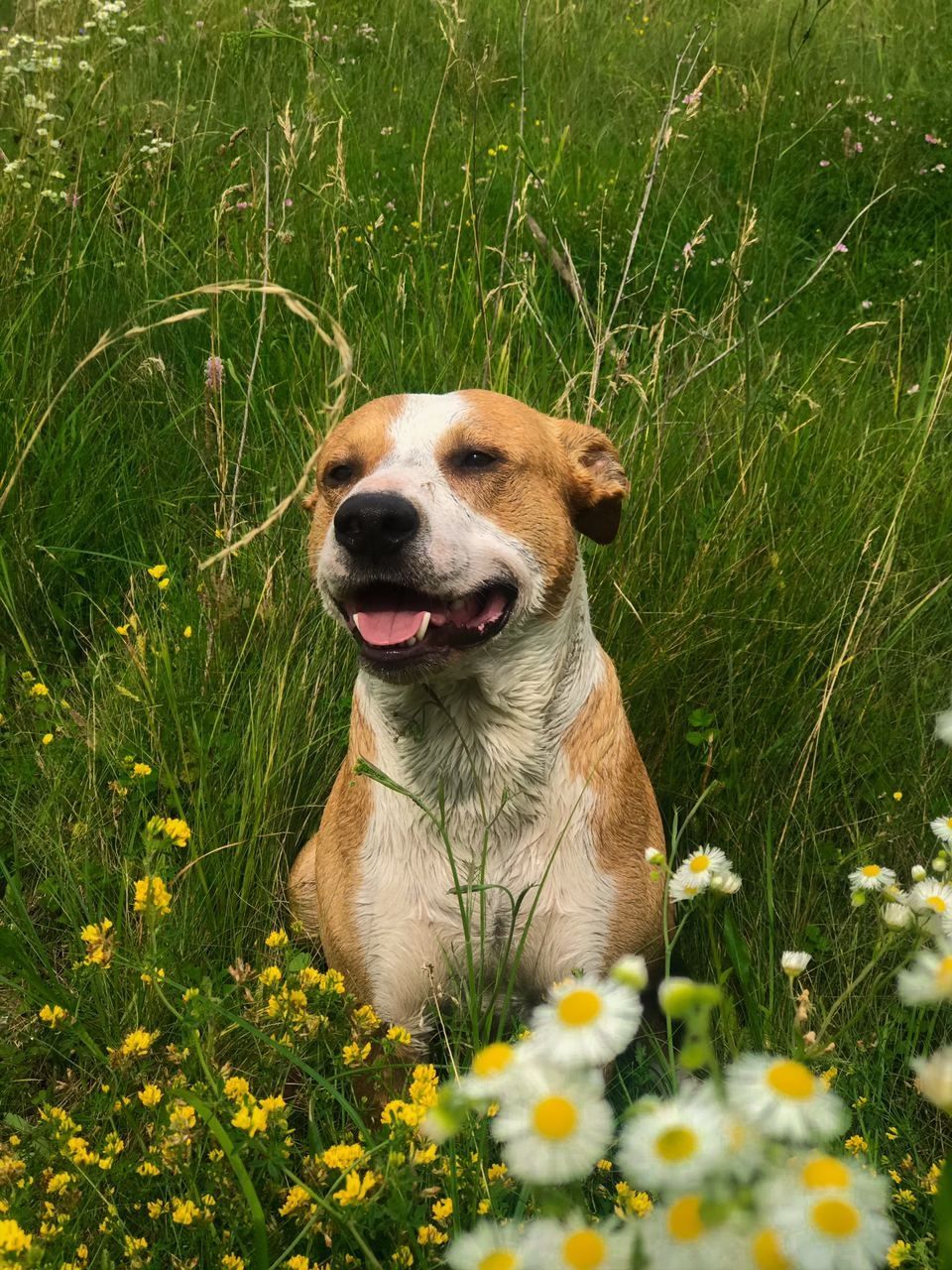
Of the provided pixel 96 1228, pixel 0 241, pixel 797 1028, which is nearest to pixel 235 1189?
pixel 96 1228

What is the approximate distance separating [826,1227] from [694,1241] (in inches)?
2.7

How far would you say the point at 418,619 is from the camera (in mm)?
Result: 2283

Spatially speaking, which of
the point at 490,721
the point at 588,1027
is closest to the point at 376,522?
the point at 490,721

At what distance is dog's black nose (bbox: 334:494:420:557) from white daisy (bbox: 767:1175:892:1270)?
1.69m

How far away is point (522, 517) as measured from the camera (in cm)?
249

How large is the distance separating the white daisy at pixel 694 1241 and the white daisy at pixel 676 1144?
0.05 ft

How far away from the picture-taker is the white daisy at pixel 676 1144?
1.93 ft

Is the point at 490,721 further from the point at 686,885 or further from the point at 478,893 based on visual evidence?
the point at 686,885

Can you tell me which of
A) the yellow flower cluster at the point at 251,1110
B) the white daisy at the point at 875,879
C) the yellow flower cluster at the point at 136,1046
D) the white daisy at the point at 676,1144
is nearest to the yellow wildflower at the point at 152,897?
the yellow flower cluster at the point at 136,1046

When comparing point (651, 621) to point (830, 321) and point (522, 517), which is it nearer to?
point (522, 517)

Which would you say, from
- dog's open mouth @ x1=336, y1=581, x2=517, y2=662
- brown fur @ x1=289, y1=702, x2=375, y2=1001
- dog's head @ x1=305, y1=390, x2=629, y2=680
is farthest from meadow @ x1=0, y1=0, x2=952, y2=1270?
dog's open mouth @ x1=336, y1=581, x2=517, y2=662

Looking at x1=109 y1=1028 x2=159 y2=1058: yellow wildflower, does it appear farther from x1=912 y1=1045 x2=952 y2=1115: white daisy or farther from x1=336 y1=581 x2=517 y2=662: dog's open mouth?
x1=912 y1=1045 x2=952 y2=1115: white daisy

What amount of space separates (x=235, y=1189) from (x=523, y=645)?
122 cm

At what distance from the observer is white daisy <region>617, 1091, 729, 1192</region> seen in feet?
1.93
